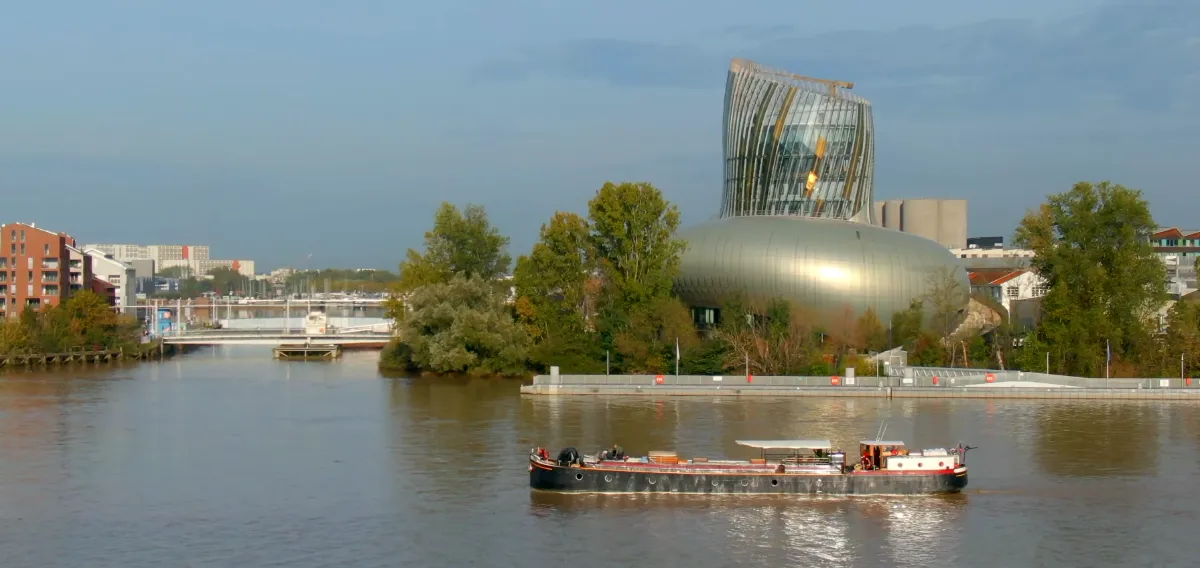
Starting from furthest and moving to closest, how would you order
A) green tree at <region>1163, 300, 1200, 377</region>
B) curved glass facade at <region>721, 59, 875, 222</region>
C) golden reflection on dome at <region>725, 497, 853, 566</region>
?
curved glass facade at <region>721, 59, 875, 222</region> < green tree at <region>1163, 300, 1200, 377</region> < golden reflection on dome at <region>725, 497, 853, 566</region>

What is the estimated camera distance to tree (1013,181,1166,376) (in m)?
52.9

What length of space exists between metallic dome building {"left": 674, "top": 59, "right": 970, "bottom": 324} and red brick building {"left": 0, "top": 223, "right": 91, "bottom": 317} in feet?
141

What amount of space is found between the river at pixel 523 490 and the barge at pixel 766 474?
40 cm

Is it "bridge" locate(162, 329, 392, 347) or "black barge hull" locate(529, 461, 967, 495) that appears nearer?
"black barge hull" locate(529, 461, 967, 495)

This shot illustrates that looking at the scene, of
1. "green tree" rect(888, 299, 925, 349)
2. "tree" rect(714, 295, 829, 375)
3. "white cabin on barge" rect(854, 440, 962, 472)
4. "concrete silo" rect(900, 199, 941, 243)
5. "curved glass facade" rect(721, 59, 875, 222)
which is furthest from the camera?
"concrete silo" rect(900, 199, 941, 243)

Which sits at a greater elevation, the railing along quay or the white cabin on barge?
the railing along quay

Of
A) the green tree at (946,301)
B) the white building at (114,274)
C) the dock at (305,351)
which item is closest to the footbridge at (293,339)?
the dock at (305,351)

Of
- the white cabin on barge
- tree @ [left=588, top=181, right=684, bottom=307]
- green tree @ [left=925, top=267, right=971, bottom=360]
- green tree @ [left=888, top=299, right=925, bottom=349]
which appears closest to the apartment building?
green tree @ [left=925, top=267, right=971, bottom=360]

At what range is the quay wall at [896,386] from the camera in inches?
1948

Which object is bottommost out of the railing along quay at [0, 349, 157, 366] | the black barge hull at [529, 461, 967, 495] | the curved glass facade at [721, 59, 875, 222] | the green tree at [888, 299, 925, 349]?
the black barge hull at [529, 461, 967, 495]

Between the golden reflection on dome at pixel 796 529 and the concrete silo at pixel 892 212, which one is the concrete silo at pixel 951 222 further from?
the golden reflection on dome at pixel 796 529

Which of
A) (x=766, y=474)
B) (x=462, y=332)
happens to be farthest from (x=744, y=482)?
(x=462, y=332)

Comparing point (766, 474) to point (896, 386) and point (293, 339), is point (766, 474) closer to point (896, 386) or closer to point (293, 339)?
point (896, 386)

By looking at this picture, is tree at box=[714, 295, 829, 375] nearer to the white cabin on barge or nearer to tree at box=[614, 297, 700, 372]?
tree at box=[614, 297, 700, 372]
